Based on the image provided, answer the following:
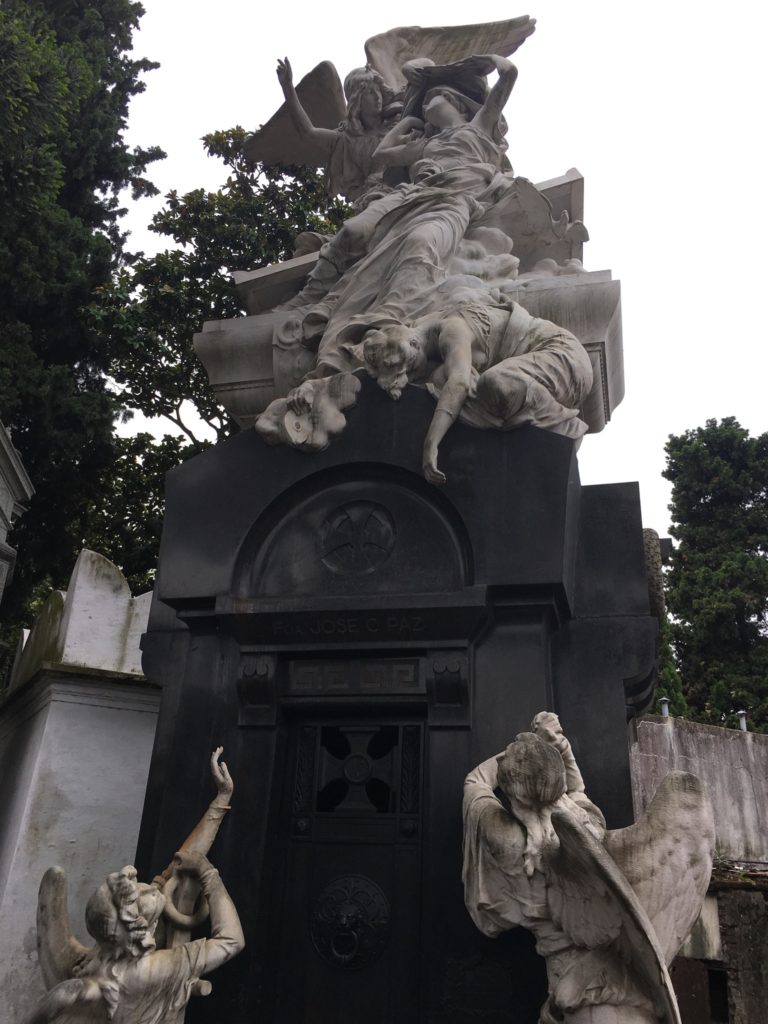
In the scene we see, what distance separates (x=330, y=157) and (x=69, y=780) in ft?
19.8

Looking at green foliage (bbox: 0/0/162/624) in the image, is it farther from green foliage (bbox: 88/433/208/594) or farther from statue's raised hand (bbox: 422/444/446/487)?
statue's raised hand (bbox: 422/444/446/487)

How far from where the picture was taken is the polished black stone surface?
4.45m

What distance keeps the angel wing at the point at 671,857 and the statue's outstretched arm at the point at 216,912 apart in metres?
1.69

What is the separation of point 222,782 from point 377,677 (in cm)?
97

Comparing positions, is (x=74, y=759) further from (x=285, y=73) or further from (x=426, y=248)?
(x=285, y=73)

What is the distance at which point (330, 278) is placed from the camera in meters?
7.20

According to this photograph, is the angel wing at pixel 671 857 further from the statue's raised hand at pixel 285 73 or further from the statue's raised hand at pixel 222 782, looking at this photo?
the statue's raised hand at pixel 285 73

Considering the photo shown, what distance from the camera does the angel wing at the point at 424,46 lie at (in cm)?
841

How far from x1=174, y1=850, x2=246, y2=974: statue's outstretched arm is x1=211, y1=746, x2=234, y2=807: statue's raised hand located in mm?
299

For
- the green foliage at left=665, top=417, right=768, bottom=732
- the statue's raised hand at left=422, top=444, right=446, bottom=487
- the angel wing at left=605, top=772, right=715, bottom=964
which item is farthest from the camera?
the green foliage at left=665, top=417, right=768, bottom=732

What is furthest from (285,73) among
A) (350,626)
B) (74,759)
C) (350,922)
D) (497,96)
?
(350,922)

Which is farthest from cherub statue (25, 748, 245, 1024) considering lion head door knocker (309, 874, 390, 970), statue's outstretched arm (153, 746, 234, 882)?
lion head door knocker (309, 874, 390, 970)

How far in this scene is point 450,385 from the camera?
5.26 m

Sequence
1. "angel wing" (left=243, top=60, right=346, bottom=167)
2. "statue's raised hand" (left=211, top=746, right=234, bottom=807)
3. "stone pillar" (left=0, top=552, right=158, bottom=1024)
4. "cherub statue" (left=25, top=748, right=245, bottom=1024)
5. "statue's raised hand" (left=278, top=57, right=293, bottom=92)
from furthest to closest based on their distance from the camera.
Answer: "angel wing" (left=243, top=60, right=346, bottom=167) → "statue's raised hand" (left=278, top=57, right=293, bottom=92) → "stone pillar" (left=0, top=552, right=158, bottom=1024) → "statue's raised hand" (left=211, top=746, right=234, bottom=807) → "cherub statue" (left=25, top=748, right=245, bottom=1024)
